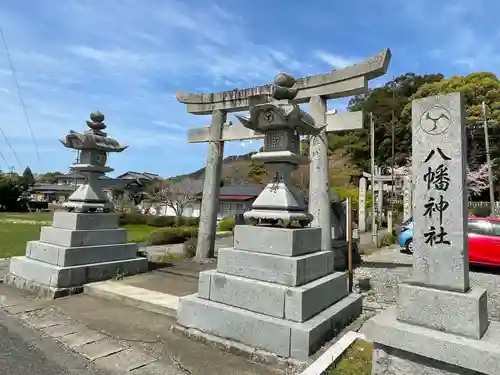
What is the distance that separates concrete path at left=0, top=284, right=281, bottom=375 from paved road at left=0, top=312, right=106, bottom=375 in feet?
0.21

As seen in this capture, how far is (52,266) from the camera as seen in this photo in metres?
6.34

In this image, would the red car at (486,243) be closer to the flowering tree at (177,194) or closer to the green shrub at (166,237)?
the green shrub at (166,237)

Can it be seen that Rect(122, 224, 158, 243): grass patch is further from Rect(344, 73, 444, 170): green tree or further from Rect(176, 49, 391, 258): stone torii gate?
Rect(344, 73, 444, 170): green tree

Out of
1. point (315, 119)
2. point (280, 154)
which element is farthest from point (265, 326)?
point (315, 119)

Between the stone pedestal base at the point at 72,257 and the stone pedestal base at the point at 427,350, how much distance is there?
5.58 metres

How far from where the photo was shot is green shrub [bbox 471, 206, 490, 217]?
24.4 m

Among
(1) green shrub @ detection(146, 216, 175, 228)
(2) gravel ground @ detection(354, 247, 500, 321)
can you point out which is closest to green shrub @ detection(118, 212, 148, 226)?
(1) green shrub @ detection(146, 216, 175, 228)

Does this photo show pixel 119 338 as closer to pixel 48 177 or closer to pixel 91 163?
pixel 91 163

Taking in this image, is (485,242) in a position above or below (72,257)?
above

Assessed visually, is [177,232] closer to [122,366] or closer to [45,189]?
[122,366]

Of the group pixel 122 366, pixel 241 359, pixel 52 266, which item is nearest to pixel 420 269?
pixel 241 359

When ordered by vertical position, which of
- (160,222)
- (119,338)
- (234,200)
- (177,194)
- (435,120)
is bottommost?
(119,338)

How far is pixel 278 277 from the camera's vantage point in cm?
414

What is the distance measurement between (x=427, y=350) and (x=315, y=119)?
23.0 feet
